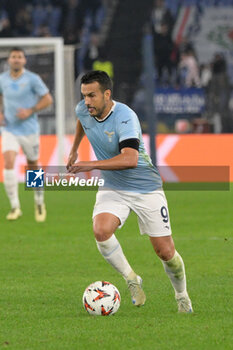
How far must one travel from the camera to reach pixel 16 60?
13.2 meters

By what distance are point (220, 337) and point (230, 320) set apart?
1.98 feet

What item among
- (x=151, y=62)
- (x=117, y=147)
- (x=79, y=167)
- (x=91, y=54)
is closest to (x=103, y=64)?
(x=91, y=54)

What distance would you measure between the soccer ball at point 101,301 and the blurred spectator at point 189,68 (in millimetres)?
19551

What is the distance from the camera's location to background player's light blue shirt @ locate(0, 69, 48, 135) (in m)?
13.5

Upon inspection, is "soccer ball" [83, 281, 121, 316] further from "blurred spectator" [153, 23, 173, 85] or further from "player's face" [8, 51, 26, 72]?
"blurred spectator" [153, 23, 173, 85]

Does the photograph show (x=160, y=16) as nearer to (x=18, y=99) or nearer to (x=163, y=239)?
(x=18, y=99)

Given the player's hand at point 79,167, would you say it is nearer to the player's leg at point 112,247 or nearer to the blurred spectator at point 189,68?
the player's leg at point 112,247

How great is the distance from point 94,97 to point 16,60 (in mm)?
6859

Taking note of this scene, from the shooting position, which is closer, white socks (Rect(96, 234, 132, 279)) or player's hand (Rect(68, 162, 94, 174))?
player's hand (Rect(68, 162, 94, 174))

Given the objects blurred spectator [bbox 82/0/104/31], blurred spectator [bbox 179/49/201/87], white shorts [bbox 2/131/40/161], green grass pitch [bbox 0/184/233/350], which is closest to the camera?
green grass pitch [bbox 0/184/233/350]

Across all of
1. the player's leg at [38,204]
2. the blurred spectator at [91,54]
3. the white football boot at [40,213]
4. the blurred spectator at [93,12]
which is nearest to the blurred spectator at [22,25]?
the blurred spectator at [93,12]

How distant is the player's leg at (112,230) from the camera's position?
6.62 metres

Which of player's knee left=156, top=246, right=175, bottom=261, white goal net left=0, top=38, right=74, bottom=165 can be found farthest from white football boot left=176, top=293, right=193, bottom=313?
white goal net left=0, top=38, right=74, bottom=165

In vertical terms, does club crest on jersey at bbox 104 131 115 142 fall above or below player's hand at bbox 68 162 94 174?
above
